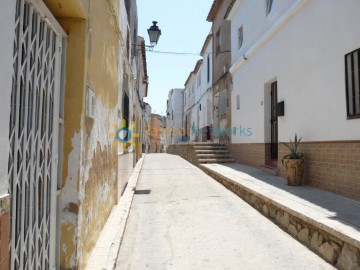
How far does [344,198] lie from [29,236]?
16.0ft

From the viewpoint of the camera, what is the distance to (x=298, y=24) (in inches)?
280

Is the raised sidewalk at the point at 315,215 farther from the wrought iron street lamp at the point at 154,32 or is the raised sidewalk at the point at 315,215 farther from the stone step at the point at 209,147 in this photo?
the stone step at the point at 209,147

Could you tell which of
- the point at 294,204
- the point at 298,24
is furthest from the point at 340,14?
the point at 294,204

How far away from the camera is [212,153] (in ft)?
44.7

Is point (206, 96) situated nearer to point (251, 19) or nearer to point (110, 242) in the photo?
point (251, 19)

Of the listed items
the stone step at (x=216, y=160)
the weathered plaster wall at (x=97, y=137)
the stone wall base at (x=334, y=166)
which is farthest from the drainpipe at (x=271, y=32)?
the weathered plaster wall at (x=97, y=137)

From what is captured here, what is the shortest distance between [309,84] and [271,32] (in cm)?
272

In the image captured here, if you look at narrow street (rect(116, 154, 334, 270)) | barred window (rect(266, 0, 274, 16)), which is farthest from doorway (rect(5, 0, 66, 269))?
barred window (rect(266, 0, 274, 16))

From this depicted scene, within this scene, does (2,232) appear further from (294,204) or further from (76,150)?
(294,204)

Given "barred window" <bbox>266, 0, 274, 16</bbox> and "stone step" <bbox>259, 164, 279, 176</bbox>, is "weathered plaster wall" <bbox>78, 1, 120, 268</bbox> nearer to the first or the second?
"stone step" <bbox>259, 164, 279, 176</bbox>

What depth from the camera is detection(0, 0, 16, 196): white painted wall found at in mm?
1426

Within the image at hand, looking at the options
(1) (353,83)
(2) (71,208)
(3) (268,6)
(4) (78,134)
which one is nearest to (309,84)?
(1) (353,83)

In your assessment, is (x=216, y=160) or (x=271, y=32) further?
(x=216, y=160)

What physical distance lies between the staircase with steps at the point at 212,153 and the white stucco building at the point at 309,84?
2.05 m
